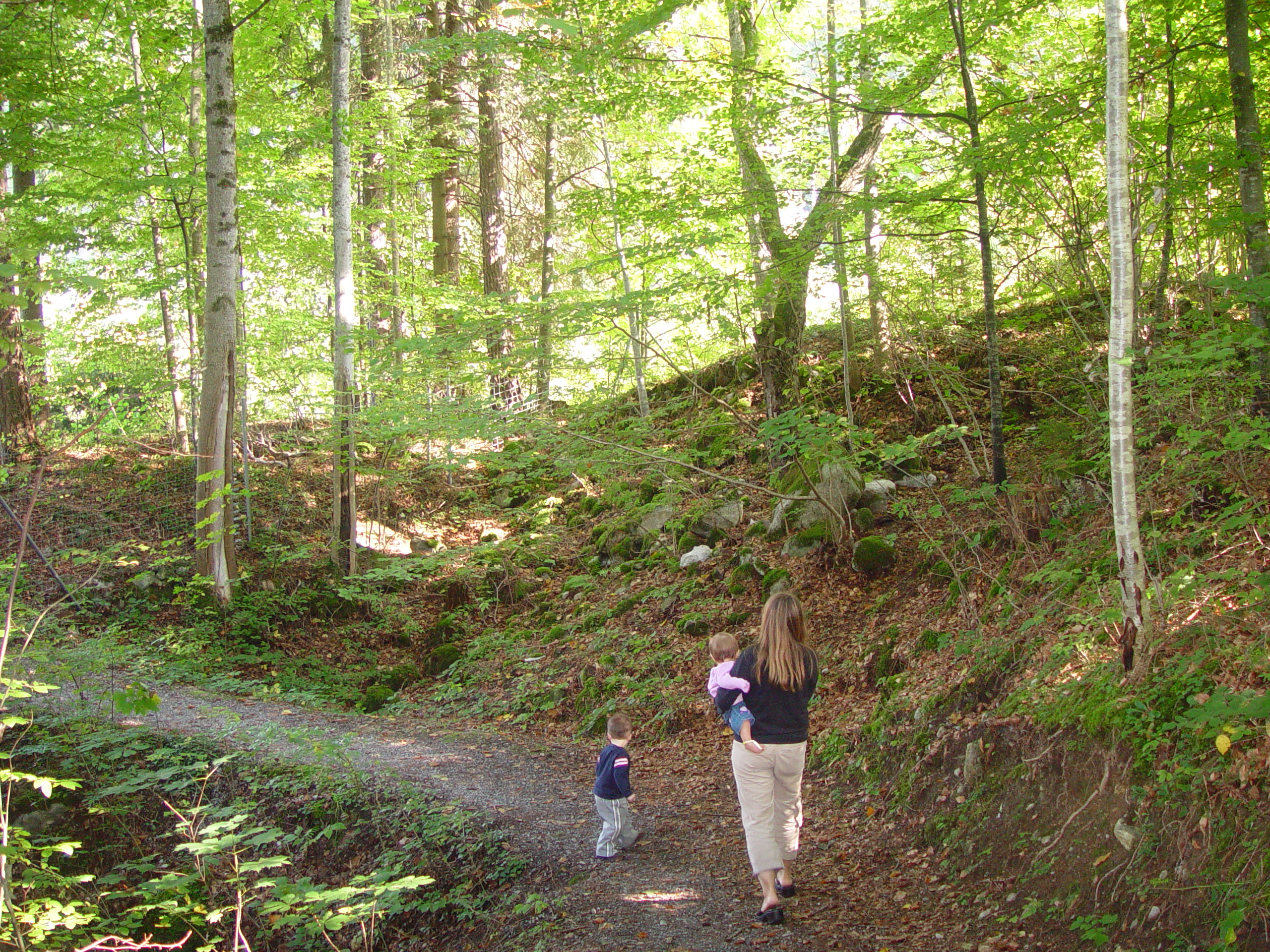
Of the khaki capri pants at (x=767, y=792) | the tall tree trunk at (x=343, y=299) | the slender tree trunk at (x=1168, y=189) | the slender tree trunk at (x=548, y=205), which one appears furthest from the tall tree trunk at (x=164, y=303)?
the slender tree trunk at (x=1168, y=189)

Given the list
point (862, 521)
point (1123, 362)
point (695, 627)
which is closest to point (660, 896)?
point (1123, 362)

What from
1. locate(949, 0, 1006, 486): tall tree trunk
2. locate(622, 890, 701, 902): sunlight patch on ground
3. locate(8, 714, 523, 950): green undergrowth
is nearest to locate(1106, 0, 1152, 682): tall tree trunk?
locate(949, 0, 1006, 486): tall tree trunk

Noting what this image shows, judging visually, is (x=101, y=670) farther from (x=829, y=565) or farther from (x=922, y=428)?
(x=922, y=428)

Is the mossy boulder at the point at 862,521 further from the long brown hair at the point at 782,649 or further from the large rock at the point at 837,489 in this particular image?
the long brown hair at the point at 782,649

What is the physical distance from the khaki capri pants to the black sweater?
0.05 meters

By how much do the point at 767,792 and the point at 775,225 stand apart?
5.60 m

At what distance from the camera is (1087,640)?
4.70 m

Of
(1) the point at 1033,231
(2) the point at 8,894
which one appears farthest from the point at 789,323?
(2) the point at 8,894

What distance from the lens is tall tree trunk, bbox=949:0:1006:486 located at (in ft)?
20.4

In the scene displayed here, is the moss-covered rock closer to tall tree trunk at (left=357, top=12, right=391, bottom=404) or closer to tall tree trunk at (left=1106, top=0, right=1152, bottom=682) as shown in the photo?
tall tree trunk at (left=1106, top=0, right=1152, bottom=682)

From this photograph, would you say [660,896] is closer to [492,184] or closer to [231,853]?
[231,853]

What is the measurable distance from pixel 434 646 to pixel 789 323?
6.38 m

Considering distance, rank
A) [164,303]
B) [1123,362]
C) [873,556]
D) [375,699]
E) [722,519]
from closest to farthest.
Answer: [1123,362], [873,556], [375,699], [722,519], [164,303]

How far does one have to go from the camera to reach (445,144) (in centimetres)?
1620
